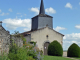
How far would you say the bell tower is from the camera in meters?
27.3

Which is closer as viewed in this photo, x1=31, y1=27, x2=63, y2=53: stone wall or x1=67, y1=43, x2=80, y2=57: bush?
x1=67, y1=43, x2=80, y2=57: bush

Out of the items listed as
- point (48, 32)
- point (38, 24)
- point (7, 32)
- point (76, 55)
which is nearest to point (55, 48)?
point (76, 55)

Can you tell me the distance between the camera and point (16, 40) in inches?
403

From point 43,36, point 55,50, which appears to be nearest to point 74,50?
point 55,50

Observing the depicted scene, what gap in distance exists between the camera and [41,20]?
27.4 m

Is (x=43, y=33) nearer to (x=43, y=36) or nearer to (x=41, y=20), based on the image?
(x=43, y=36)

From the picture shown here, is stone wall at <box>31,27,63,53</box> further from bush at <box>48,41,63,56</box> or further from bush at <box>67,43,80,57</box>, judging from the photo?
bush at <box>67,43,80,57</box>

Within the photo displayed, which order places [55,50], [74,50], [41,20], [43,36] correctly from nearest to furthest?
[55,50] < [74,50] < [43,36] < [41,20]

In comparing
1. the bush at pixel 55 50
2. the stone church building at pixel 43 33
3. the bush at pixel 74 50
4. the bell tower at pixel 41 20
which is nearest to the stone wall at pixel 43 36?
the stone church building at pixel 43 33

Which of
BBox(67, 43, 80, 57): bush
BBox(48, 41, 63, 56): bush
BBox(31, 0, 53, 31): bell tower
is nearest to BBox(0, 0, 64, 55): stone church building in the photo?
BBox(31, 0, 53, 31): bell tower

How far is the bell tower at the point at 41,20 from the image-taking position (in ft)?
89.6

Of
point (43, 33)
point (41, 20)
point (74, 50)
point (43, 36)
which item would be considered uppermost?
point (41, 20)

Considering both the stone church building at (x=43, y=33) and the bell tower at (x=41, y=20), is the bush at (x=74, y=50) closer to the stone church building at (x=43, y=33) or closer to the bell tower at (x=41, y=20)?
the stone church building at (x=43, y=33)

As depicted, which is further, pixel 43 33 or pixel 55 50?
pixel 43 33
